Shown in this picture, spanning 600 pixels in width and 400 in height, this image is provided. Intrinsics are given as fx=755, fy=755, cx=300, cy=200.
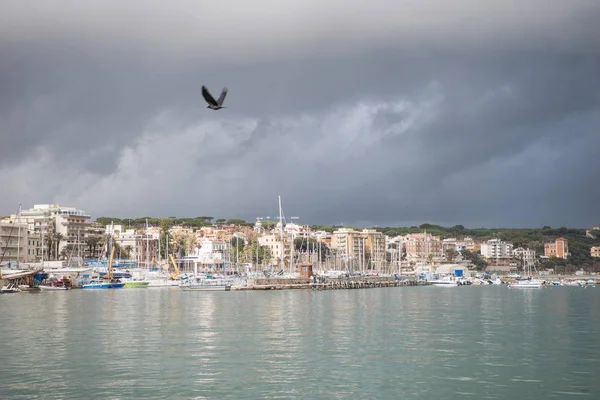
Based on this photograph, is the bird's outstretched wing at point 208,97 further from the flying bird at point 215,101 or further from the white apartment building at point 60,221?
the white apartment building at point 60,221

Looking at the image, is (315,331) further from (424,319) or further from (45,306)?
(45,306)

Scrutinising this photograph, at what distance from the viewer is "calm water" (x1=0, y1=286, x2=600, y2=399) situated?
88.8 feet

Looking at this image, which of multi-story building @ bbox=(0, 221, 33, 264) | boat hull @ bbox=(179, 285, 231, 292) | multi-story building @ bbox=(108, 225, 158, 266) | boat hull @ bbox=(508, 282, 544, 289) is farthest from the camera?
multi-story building @ bbox=(108, 225, 158, 266)

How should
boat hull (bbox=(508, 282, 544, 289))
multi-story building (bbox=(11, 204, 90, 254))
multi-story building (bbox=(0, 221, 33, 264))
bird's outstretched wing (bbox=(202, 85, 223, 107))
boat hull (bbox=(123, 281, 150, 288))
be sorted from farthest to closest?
multi-story building (bbox=(11, 204, 90, 254)), boat hull (bbox=(508, 282, 544, 289)), multi-story building (bbox=(0, 221, 33, 264)), boat hull (bbox=(123, 281, 150, 288)), bird's outstretched wing (bbox=(202, 85, 223, 107))

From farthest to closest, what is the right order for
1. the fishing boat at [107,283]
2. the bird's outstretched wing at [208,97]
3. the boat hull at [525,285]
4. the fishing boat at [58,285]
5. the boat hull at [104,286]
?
1. the boat hull at [525,285]
2. the fishing boat at [107,283]
3. the boat hull at [104,286]
4. the fishing boat at [58,285]
5. the bird's outstretched wing at [208,97]

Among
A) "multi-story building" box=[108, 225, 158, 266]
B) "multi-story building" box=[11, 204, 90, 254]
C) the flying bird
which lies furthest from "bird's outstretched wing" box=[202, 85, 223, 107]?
"multi-story building" box=[108, 225, 158, 266]

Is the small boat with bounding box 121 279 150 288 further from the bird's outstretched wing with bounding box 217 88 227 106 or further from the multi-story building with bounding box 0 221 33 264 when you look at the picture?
the bird's outstretched wing with bounding box 217 88 227 106

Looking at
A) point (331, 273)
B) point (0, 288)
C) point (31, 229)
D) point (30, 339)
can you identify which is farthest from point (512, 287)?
point (30, 339)

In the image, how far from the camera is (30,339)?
41.3 meters

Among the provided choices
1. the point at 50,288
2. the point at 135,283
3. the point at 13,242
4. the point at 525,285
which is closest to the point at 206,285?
the point at 135,283

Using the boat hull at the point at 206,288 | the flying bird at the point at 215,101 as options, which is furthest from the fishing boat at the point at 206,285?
the flying bird at the point at 215,101

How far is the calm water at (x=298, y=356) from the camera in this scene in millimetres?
27062

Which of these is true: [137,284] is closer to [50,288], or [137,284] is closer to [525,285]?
[50,288]

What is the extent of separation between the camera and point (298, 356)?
34750mm
